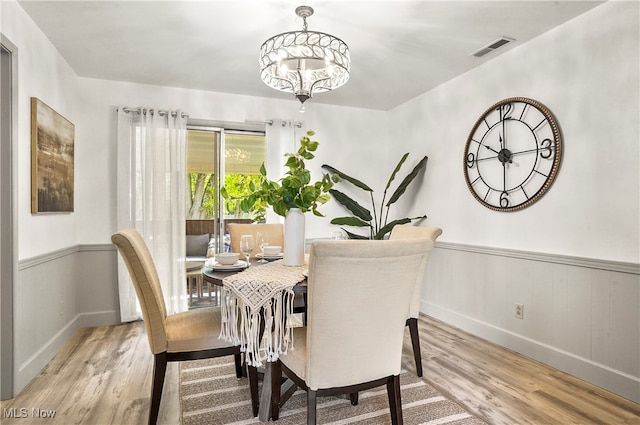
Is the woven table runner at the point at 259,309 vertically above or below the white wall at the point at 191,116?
below

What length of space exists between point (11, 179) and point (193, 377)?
165 cm

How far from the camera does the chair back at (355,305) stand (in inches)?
55.9

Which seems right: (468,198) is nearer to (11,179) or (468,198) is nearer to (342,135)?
(342,135)

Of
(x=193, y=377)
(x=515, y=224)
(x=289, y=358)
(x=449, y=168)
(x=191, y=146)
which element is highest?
(x=191, y=146)

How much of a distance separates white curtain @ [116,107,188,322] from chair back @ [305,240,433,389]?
8.71 feet

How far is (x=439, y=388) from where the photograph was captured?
7.71 ft

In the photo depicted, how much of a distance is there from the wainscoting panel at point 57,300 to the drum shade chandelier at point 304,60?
6.52ft

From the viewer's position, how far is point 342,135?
4.62m

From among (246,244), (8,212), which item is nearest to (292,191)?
(246,244)

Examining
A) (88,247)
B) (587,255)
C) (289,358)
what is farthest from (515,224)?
(88,247)

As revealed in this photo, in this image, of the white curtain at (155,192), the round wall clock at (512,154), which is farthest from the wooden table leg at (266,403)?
the round wall clock at (512,154)

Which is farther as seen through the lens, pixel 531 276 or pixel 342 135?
pixel 342 135
